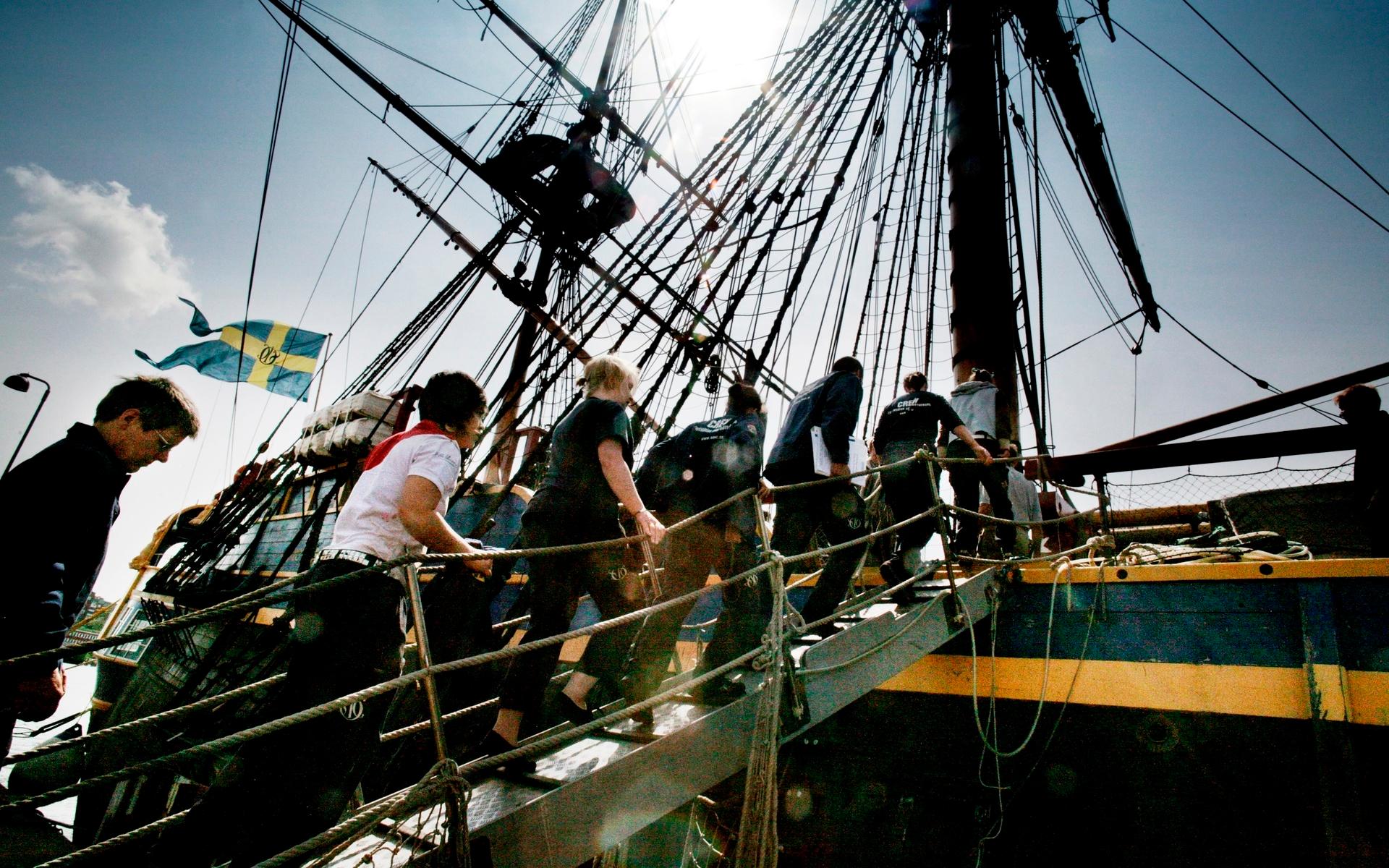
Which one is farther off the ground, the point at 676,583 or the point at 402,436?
the point at 402,436

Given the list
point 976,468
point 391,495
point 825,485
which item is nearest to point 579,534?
point 391,495

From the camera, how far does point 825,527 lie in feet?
9.21

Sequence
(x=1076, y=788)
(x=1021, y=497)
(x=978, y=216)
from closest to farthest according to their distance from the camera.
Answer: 1. (x=1076, y=788)
2. (x=1021, y=497)
3. (x=978, y=216)

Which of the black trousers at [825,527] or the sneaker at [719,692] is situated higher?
the black trousers at [825,527]

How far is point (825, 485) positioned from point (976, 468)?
140 cm

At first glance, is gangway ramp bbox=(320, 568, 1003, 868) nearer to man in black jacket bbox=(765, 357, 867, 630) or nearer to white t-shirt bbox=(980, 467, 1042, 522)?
man in black jacket bbox=(765, 357, 867, 630)

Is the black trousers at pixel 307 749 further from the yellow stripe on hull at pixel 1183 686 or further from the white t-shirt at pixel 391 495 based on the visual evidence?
the yellow stripe on hull at pixel 1183 686

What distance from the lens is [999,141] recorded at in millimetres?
6836

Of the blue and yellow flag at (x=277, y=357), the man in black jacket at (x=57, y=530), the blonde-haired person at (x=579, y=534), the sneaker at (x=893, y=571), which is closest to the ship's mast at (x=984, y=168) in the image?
the sneaker at (x=893, y=571)

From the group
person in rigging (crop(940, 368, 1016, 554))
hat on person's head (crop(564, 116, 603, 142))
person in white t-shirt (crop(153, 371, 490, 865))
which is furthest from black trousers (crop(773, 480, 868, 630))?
hat on person's head (crop(564, 116, 603, 142))

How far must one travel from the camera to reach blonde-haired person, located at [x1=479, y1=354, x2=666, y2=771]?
1.90m

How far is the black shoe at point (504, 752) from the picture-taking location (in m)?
1.63

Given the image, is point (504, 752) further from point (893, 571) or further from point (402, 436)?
point (893, 571)

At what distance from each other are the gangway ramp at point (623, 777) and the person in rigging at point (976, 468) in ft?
3.46
